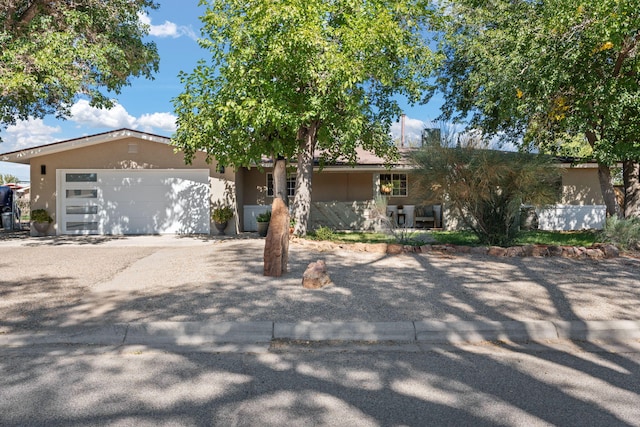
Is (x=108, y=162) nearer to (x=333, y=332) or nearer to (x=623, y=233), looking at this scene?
(x=333, y=332)

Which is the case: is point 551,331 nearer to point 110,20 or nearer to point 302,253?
point 302,253

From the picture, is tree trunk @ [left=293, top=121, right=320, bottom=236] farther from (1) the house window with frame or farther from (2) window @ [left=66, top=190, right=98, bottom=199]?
(2) window @ [left=66, top=190, right=98, bottom=199]

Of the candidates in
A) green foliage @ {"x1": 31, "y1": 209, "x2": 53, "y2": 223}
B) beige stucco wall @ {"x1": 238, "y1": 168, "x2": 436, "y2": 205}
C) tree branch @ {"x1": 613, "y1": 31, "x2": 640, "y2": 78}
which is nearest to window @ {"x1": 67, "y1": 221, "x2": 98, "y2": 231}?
green foliage @ {"x1": 31, "y1": 209, "x2": 53, "y2": 223}

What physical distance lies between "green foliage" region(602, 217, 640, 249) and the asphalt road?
254 inches

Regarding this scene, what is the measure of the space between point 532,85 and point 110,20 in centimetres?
1134

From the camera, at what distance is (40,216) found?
15.3 metres

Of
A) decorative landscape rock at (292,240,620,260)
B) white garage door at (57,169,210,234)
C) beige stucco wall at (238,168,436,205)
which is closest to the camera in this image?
decorative landscape rock at (292,240,620,260)

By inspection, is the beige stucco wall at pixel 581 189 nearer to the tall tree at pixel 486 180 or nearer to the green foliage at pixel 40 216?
the tall tree at pixel 486 180

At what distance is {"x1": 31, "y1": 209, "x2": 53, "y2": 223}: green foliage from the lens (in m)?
15.3

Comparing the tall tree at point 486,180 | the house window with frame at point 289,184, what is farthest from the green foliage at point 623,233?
the house window with frame at point 289,184

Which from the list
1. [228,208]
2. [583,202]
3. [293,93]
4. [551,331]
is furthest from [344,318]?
[583,202]

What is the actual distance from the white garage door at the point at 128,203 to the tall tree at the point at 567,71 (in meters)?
10.3

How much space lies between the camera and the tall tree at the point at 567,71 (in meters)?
10.3

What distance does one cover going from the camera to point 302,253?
10.1 meters
